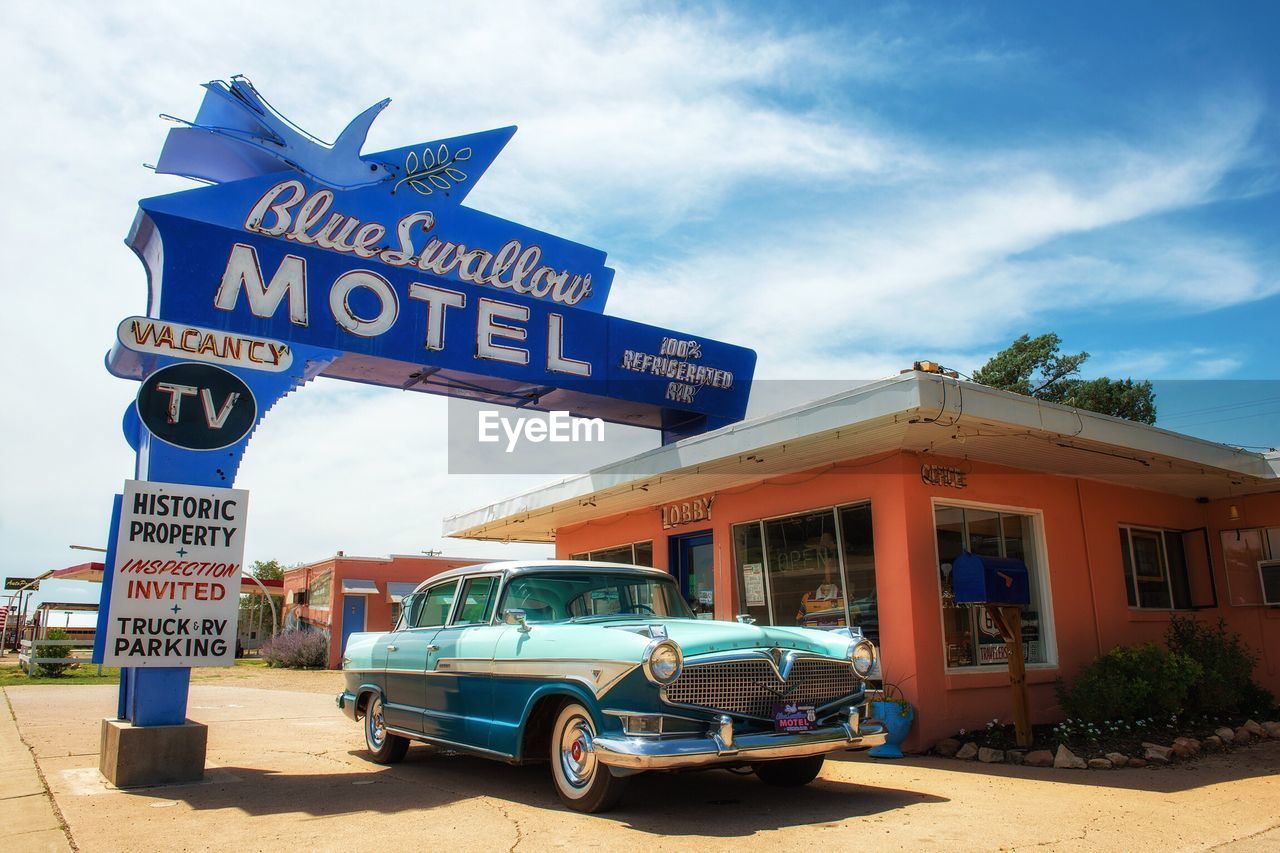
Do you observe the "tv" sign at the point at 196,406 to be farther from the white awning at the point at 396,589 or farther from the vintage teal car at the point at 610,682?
the white awning at the point at 396,589

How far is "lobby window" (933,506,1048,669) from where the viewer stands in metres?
9.31

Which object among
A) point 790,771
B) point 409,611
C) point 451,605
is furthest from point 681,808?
point 409,611

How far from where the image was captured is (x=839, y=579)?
32.3ft

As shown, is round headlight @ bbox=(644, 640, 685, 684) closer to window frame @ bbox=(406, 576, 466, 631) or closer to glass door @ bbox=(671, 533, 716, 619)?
window frame @ bbox=(406, 576, 466, 631)

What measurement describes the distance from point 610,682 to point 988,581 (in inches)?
172

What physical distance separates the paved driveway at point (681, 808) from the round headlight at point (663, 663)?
0.87 meters

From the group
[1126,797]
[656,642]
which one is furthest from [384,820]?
[1126,797]

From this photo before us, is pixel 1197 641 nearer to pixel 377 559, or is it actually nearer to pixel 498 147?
pixel 498 147

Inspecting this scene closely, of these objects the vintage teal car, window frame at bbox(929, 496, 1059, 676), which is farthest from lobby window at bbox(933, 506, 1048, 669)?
the vintage teal car

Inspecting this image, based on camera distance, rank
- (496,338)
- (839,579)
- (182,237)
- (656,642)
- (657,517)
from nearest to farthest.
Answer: (656,642), (182,237), (839,579), (496,338), (657,517)

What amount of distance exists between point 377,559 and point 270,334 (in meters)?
22.1

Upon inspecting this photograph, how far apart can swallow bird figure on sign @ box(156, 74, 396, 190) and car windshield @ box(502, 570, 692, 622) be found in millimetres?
5672

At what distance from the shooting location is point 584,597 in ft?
22.7

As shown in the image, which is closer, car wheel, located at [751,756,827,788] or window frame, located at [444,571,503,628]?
car wheel, located at [751,756,827,788]
